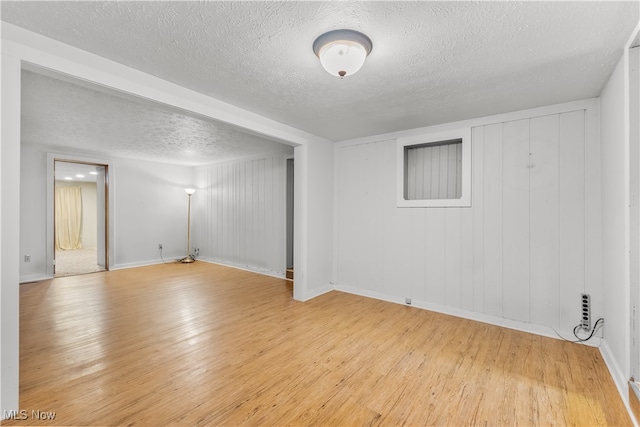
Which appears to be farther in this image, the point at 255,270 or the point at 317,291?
the point at 255,270

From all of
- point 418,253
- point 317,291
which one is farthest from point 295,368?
point 418,253

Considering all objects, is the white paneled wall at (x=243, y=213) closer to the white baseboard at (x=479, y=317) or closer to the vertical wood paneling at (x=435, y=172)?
the white baseboard at (x=479, y=317)

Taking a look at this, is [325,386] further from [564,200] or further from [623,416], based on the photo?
[564,200]

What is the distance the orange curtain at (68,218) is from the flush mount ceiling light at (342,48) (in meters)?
10.9

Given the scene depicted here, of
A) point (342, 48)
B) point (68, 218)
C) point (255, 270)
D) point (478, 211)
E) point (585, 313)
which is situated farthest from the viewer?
point (68, 218)

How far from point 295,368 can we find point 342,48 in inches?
93.5

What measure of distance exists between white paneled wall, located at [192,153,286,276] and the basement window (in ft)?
7.96

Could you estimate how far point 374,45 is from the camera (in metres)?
1.84

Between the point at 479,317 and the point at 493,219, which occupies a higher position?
the point at 493,219

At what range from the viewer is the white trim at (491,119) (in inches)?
110

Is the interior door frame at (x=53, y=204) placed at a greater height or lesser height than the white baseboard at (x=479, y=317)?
greater

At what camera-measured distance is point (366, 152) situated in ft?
13.9

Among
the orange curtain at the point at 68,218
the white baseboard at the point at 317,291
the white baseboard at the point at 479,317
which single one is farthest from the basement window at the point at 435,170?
the orange curtain at the point at 68,218

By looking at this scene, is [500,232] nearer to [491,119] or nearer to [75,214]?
Answer: [491,119]
